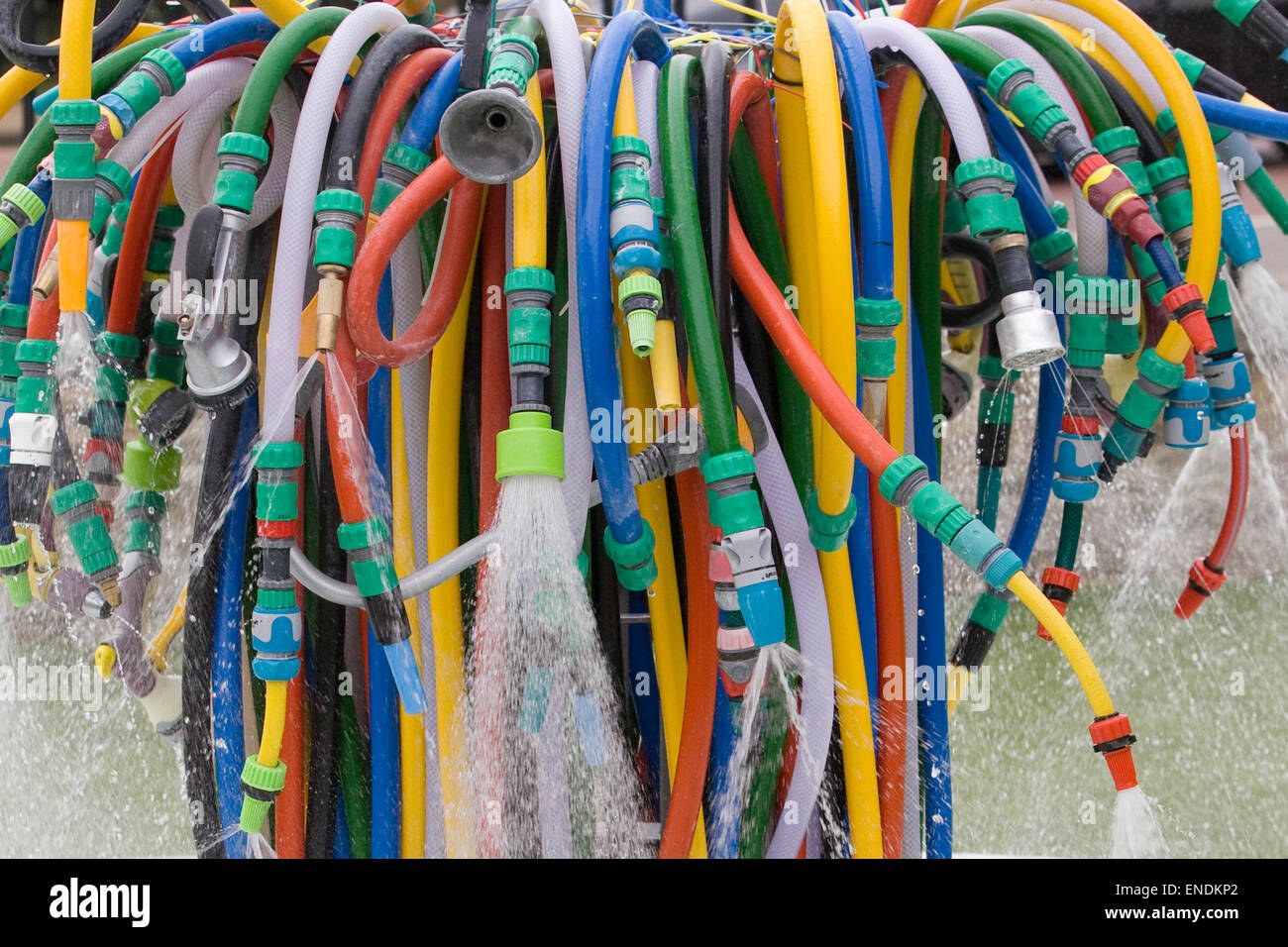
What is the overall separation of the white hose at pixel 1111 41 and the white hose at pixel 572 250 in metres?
0.42

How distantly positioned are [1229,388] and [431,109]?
0.71 metres

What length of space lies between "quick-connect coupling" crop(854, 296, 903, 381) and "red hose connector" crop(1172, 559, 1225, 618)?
437mm

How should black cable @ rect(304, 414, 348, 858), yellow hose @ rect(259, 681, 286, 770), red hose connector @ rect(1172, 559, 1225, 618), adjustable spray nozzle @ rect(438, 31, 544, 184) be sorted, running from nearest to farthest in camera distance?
adjustable spray nozzle @ rect(438, 31, 544, 184) < yellow hose @ rect(259, 681, 286, 770) < black cable @ rect(304, 414, 348, 858) < red hose connector @ rect(1172, 559, 1225, 618)

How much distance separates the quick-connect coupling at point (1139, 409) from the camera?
0.81 m

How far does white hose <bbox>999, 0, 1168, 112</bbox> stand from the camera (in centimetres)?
85

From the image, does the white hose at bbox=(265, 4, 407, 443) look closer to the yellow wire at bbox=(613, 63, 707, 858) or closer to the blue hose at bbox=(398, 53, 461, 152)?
the blue hose at bbox=(398, 53, 461, 152)

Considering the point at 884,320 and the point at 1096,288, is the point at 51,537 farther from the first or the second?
the point at 1096,288

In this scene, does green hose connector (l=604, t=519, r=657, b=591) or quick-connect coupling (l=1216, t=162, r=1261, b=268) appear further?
quick-connect coupling (l=1216, t=162, r=1261, b=268)

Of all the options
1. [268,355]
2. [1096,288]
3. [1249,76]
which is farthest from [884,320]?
Answer: [1249,76]

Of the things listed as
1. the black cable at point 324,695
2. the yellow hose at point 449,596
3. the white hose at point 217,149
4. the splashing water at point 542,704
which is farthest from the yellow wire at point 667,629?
the white hose at point 217,149

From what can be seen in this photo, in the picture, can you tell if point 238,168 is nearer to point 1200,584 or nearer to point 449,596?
point 449,596

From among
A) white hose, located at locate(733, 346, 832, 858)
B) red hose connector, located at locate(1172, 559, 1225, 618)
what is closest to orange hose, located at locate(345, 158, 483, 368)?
white hose, located at locate(733, 346, 832, 858)

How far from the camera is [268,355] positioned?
729mm

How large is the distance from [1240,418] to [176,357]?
0.91 meters
